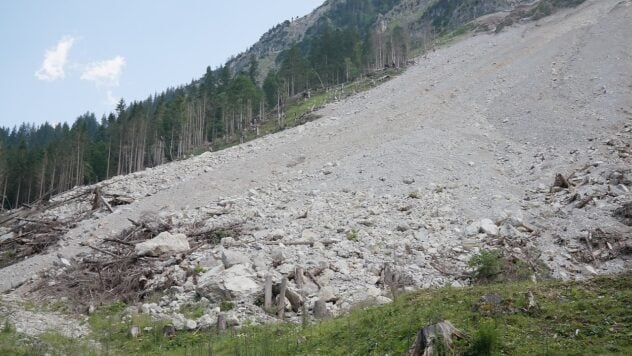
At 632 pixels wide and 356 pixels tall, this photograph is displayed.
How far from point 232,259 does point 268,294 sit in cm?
245

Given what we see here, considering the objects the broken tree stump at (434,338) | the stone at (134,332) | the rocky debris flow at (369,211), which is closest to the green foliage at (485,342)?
the broken tree stump at (434,338)

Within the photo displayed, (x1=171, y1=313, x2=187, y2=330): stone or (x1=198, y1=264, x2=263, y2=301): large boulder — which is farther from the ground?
(x1=198, y1=264, x2=263, y2=301): large boulder

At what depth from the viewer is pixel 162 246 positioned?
18.7m

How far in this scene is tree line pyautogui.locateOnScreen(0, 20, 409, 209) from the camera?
68875 millimetres

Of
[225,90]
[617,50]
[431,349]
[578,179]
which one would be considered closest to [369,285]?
[431,349]

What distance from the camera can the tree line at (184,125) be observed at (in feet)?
226

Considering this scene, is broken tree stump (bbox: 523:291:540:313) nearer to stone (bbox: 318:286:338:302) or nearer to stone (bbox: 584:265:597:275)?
stone (bbox: 318:286:338:302)

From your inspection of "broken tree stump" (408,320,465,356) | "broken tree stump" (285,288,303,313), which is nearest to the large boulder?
"broken tree stump" (285,288,303,313)

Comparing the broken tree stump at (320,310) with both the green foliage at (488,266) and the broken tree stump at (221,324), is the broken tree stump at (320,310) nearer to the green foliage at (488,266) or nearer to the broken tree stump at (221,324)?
the broken tree stump at (221,324)

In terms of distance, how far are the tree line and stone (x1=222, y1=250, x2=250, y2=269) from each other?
48828mm

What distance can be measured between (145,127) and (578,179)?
63.5m

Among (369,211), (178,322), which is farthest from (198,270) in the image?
(369,211)

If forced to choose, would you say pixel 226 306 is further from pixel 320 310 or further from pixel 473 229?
pixel 473 229

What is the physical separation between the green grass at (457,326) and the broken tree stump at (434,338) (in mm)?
224
